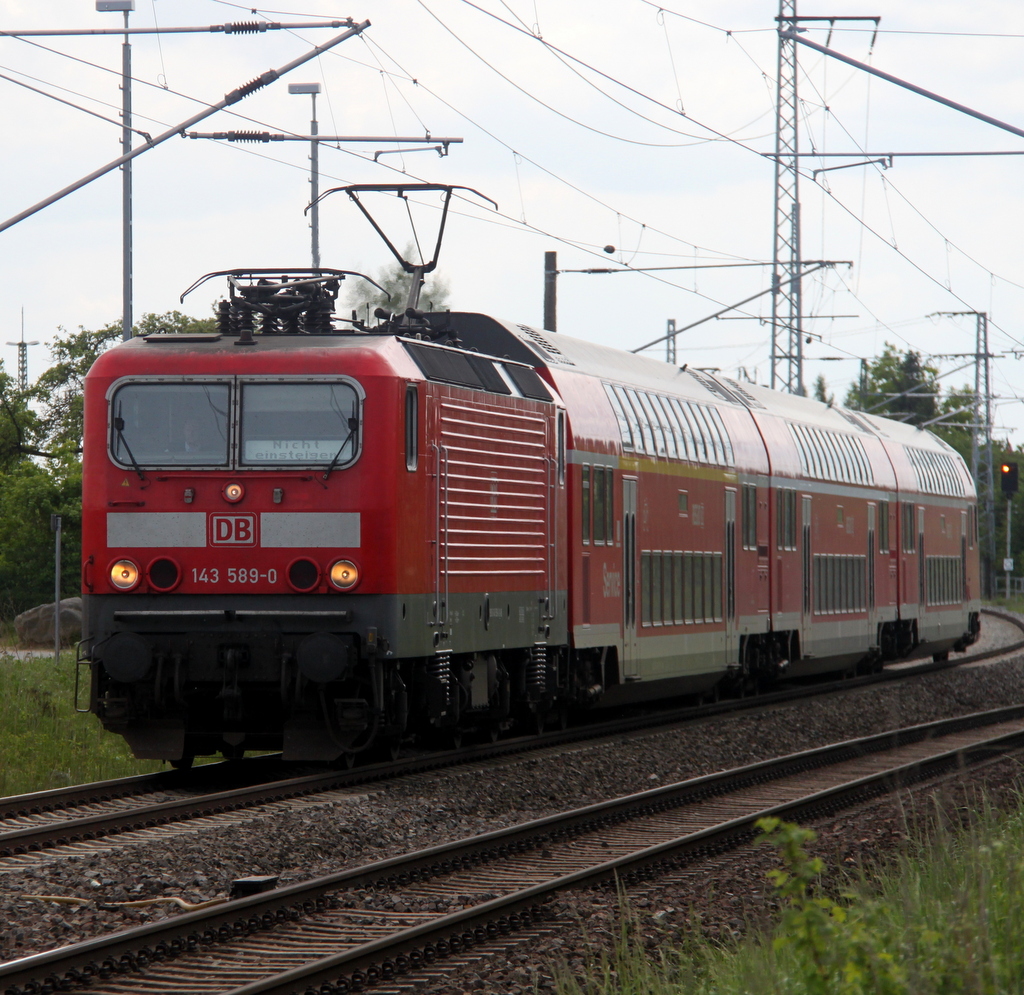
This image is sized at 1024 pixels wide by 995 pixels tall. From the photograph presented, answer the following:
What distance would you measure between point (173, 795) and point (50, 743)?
319cm

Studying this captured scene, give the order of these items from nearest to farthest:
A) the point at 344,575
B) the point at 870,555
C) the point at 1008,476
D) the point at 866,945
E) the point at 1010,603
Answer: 1. the point at 866,945
2. the point at 344,575
3. the point at 870,555
4. the point at 1008,476
5. the point at 1010,603

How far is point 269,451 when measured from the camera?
41.8ft

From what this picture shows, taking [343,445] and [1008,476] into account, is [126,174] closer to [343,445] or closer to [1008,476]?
[343,445]

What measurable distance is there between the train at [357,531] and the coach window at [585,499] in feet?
0.12

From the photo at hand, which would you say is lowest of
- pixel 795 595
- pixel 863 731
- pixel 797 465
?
pixel 863 731

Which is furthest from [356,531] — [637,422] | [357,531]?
[637,422]

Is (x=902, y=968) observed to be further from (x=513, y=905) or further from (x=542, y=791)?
(x=542, y=791)

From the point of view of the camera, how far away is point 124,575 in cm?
1273

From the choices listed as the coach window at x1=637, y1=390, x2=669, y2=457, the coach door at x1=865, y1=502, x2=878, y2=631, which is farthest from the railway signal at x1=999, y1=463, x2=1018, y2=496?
the coach window at x1=637, y1=390, x2=669, y2=457

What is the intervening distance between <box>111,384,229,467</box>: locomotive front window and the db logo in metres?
0.46

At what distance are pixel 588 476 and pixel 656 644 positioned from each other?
2.70 meters

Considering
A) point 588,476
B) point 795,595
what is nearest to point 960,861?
point 588,476

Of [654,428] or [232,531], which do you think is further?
[654,428]

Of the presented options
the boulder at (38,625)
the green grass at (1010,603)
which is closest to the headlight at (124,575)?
the boulder at (38,625)
